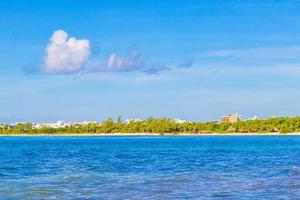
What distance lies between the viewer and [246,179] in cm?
3769

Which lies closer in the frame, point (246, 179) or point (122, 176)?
point (246, 179)

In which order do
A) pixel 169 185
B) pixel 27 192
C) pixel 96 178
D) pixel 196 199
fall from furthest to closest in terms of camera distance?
pixel 96 178, pixel 169 185, pixel 27 192, pixel 196 199

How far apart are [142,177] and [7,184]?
28.7 feet

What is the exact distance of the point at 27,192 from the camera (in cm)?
3167

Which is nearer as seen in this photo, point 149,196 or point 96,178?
point 149,196

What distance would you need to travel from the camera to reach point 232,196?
94.0 feet

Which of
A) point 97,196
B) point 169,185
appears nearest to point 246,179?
point 169,185

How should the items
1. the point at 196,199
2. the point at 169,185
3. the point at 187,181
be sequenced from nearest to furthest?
the point at 196,199
the point at 169,185
the point at 187,181

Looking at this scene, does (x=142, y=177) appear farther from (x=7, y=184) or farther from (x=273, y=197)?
(x=273, y=197)

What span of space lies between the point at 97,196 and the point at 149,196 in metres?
2.40

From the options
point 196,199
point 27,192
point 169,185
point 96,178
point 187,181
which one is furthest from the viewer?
point 96,178

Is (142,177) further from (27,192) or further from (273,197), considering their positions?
(273,197)

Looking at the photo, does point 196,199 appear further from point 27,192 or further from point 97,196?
point 27,192

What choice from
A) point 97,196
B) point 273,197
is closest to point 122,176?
point 97,196
